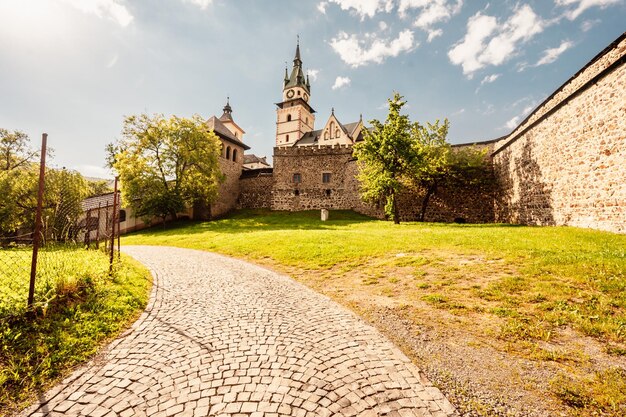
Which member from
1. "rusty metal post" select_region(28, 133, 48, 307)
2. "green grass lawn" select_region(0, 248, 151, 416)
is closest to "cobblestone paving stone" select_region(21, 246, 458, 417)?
"green grass lawn" select_region(0, 248, 151, 416)

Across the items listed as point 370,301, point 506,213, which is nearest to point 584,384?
point 370,301

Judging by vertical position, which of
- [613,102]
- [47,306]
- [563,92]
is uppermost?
[563,92]

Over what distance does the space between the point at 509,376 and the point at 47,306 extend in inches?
277

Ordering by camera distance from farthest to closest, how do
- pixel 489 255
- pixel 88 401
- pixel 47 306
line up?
1. pixel 489 255
2. pixel 47 306
3. pixel 88 401

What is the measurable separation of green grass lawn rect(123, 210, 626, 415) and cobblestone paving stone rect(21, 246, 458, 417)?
58.9 inches

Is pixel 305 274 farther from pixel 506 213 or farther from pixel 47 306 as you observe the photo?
pixel 506 213

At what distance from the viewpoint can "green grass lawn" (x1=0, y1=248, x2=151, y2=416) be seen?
334 cm

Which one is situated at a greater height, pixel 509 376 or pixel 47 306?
pixel 47 306

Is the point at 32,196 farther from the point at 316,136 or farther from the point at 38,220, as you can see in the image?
the point at 316,136

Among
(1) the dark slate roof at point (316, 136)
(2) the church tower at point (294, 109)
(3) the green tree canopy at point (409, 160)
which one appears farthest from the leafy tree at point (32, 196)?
(2) the church tower at point (294, 109)

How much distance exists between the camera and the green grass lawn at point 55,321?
11.0 feet

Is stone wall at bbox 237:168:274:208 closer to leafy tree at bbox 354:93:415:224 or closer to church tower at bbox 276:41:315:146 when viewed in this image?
leafy tree at bbox 354:93:415:224

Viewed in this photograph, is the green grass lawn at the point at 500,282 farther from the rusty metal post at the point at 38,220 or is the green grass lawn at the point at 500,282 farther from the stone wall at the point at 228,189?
the stone wall at the point at 228,189

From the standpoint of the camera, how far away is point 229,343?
4.19 m
